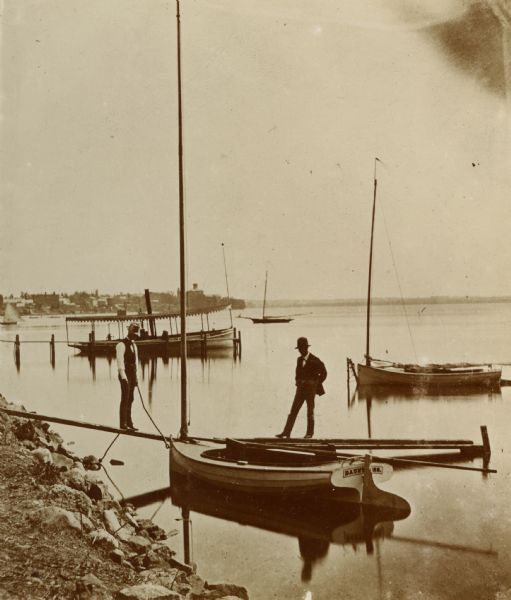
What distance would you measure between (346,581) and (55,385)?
27.6 meters

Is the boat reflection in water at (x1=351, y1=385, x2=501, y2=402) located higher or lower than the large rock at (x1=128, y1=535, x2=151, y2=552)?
lower

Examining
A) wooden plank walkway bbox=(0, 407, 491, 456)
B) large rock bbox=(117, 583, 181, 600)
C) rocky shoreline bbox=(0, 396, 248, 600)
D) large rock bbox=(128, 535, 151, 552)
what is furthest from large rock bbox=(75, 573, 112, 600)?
wooden plank walkway bbox=(0, 407, 491, 456)

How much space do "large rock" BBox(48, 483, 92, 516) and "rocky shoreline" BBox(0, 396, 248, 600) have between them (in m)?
0.01

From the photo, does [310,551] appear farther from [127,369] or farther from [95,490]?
[127,369]

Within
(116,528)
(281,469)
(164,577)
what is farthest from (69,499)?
(281,469)

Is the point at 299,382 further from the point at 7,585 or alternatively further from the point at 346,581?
the point at 7,585

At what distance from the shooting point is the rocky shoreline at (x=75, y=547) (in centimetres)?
616

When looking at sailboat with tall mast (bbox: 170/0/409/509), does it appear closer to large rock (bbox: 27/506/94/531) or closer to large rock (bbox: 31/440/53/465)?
large rock (bbox: 31/440/53/465)

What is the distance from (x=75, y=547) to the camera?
7191mm

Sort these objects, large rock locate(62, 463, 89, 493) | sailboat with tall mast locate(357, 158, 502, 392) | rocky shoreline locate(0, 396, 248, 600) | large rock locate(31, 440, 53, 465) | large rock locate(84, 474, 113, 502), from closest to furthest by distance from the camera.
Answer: rocky shoreline locate(0, 396, 248, 600) → large rock locate(62, 463, 89, 493) → large rock locate(84, 474, 113, 502) → large rock locate(31, 440, 53, 465) → sailboat with tall mast locate(357, 158, 502, 392)

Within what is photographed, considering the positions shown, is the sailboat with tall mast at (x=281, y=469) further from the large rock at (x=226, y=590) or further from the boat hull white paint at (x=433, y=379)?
the boat hull white paint at (x=433, y=379)

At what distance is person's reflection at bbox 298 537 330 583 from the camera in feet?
29.5

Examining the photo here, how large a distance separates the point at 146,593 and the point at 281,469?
5089mm

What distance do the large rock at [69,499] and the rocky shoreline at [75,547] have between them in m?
0.01
